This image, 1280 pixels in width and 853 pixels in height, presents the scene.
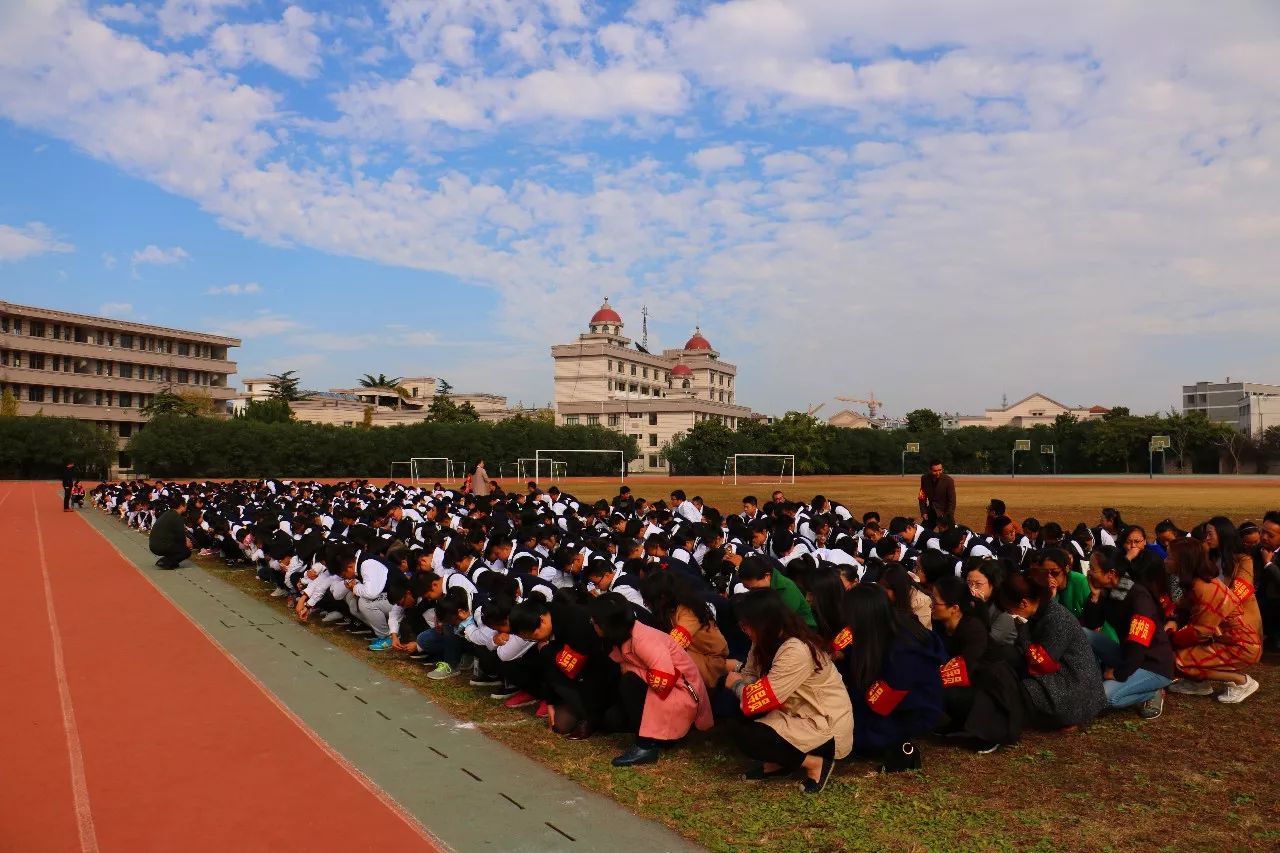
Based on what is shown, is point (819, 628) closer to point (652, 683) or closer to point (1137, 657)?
point (652, 683)

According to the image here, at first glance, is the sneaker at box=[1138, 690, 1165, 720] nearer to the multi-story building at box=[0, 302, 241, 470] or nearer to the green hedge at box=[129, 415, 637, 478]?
the green hedge at box=[129, 415, 637, 478]

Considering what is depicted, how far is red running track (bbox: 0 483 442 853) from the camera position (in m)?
4.23

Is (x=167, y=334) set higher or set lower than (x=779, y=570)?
higher

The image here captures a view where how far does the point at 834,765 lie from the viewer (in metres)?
4.89

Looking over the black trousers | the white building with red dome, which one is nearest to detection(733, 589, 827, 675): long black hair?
the black trousers

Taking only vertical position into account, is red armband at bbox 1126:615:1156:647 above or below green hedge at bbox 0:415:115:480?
below

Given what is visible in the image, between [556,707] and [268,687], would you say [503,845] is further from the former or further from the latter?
[268,687]

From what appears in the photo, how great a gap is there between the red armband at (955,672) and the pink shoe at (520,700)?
112 inches

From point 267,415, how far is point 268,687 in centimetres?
6145

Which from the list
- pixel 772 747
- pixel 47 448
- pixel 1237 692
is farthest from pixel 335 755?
pixel 47 448

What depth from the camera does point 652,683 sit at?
197 inches

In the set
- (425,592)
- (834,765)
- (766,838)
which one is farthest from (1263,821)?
(425,592)

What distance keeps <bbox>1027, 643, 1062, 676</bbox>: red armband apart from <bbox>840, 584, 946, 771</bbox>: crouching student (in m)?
0.69

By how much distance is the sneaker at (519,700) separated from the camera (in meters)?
6.32
